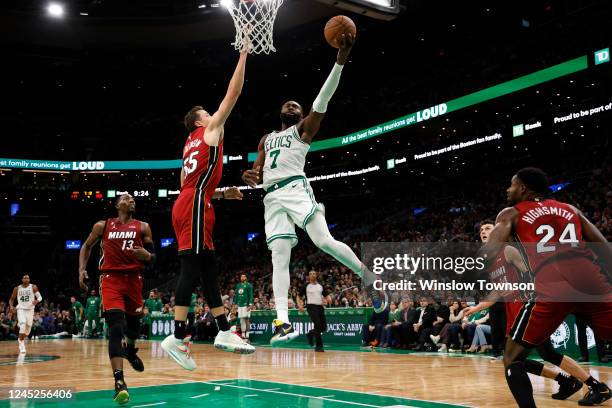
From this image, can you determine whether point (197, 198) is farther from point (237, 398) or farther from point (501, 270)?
point (501, 270)

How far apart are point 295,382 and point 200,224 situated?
324 centimetres

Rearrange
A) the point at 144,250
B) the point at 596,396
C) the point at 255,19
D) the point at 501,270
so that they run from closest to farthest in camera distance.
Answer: the point at 596,396, the point at 255,19, the point at 144,250, the point at 501,270

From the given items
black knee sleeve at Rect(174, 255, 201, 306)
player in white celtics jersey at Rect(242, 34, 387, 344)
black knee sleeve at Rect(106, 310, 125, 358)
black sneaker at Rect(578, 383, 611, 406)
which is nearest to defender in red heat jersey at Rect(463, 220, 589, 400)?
black sneaker at Rect(578, 383, 611, 406)

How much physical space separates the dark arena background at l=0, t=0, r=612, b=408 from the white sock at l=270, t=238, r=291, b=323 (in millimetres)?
997

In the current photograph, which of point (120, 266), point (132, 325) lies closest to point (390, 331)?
point (132, 325)

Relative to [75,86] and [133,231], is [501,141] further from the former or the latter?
[75,86]

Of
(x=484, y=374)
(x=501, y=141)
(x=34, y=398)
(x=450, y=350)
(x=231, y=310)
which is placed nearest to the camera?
(x=34, y=398)

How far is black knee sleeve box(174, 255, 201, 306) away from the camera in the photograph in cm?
511

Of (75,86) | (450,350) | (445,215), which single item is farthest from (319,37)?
(450,350)

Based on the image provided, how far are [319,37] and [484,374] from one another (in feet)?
80.7

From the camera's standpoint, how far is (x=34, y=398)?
6.25 meters

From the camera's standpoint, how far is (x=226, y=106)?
5.12m

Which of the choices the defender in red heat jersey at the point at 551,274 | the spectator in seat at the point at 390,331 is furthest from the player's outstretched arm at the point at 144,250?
the spectator in seat at the point at 390,331

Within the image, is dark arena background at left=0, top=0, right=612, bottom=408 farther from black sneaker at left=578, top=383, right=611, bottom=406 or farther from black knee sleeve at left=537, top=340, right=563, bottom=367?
black knee sleeve at left=537, top=340, right=563, bottom=367
